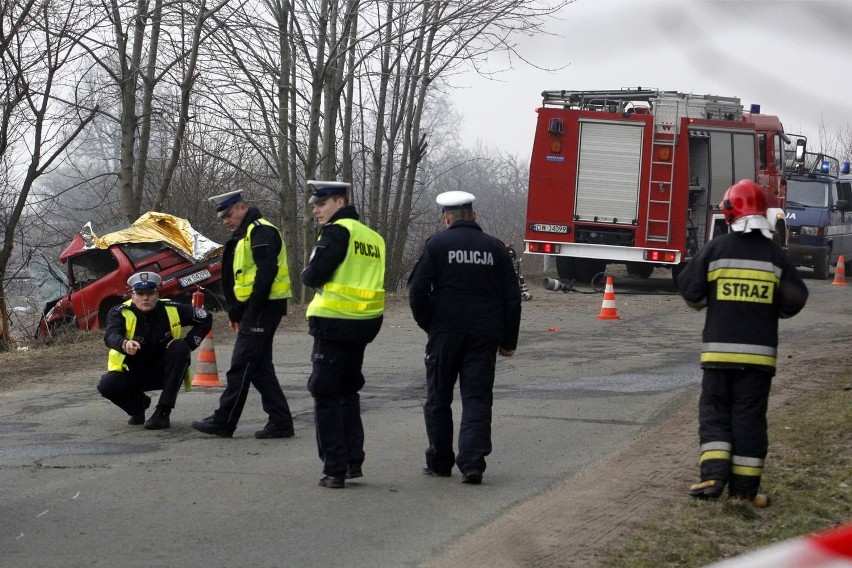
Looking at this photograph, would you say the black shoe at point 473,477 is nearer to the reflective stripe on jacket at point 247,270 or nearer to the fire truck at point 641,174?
the reflective stripe on jacket at point 247,270

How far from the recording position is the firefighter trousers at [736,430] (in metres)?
6.09

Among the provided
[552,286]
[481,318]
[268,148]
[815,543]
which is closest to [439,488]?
[481,318]

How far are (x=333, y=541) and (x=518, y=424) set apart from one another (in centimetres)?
379

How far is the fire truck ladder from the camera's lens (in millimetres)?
20797

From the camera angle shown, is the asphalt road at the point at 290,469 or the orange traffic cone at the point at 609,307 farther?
the orange traffic cone at the point at 609,307

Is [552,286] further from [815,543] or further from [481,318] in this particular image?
[815,543]

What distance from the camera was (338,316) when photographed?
6.80 metres

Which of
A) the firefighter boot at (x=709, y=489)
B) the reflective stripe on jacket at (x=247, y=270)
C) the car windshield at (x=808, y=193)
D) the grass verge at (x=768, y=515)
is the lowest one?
the grass verge at (x=768, y=515)

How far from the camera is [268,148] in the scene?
24359 mm

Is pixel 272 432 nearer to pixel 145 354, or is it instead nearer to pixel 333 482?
pixel 145 354

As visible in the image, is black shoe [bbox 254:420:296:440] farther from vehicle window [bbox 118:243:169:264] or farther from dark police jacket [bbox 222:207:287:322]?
vehicle window [bbox 118:243:169:264]

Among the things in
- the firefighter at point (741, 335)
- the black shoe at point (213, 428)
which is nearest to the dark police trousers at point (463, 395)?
the firefighter at point (741, 335)

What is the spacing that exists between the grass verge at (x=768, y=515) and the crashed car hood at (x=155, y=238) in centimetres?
1407

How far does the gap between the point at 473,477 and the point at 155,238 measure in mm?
14374
